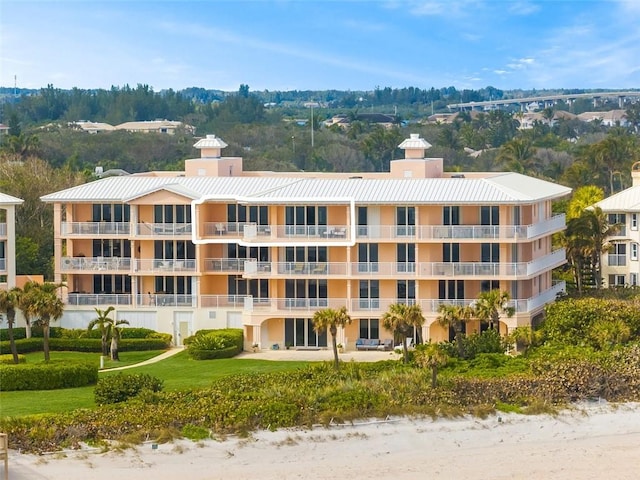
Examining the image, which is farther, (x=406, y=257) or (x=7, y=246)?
(x=7, y=246)

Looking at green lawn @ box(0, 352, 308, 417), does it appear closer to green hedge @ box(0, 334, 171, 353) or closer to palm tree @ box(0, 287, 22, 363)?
green hedge @ box(0, 334, 171, 353)

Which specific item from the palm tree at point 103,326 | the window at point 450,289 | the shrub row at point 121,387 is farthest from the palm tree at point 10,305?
the window at point 450,289

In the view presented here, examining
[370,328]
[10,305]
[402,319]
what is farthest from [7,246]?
[402,319]

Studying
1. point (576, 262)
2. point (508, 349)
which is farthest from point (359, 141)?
point (508, 349)

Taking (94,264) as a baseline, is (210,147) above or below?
above

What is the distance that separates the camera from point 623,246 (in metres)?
67.7

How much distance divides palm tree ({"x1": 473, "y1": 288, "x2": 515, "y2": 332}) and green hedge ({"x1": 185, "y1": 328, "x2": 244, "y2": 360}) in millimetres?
9143

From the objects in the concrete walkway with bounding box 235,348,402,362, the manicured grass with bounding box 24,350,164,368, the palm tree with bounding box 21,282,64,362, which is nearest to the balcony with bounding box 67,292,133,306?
the manicured grass with bounding box 24,350,164,368

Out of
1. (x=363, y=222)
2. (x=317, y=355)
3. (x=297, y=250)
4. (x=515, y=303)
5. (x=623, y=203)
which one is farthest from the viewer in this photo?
(x=623, y=203)

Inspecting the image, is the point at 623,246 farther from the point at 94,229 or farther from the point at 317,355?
the point at 94,229

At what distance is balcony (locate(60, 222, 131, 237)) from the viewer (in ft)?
204

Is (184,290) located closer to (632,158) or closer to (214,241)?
(214,241)

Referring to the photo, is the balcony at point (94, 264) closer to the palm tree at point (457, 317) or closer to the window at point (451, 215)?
the window at point (451, 215)

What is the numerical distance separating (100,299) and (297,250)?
8.56 metres
